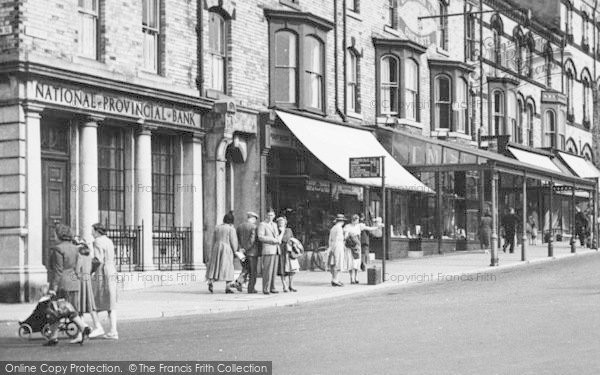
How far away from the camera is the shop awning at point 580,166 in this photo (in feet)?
172

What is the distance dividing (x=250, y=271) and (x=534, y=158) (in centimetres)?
2785

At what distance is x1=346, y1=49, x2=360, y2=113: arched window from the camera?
1323 inches

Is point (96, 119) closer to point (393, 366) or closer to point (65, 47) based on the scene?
point (65, 47)

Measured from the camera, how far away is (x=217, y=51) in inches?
1065

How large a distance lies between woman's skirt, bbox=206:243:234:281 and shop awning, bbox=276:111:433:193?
6087 millimetres

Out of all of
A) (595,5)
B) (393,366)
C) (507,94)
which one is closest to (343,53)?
(507,94)

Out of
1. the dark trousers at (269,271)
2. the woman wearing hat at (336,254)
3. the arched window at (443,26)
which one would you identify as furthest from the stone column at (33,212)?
the arched window at (443,26)

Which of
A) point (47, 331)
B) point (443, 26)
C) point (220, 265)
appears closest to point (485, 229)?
point (443, 26)

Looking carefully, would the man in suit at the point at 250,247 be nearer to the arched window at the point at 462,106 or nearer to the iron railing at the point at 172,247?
the iron railing at the point at 172,247

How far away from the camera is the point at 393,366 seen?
11.1 m

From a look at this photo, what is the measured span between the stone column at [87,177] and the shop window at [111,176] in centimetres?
88

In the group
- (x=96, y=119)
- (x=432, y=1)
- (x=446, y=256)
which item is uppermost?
(x=432, y=1)

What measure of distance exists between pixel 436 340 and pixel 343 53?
20355 millimetres

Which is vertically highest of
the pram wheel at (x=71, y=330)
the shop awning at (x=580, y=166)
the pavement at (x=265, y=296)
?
the shop awning at (x=580, y=166)
